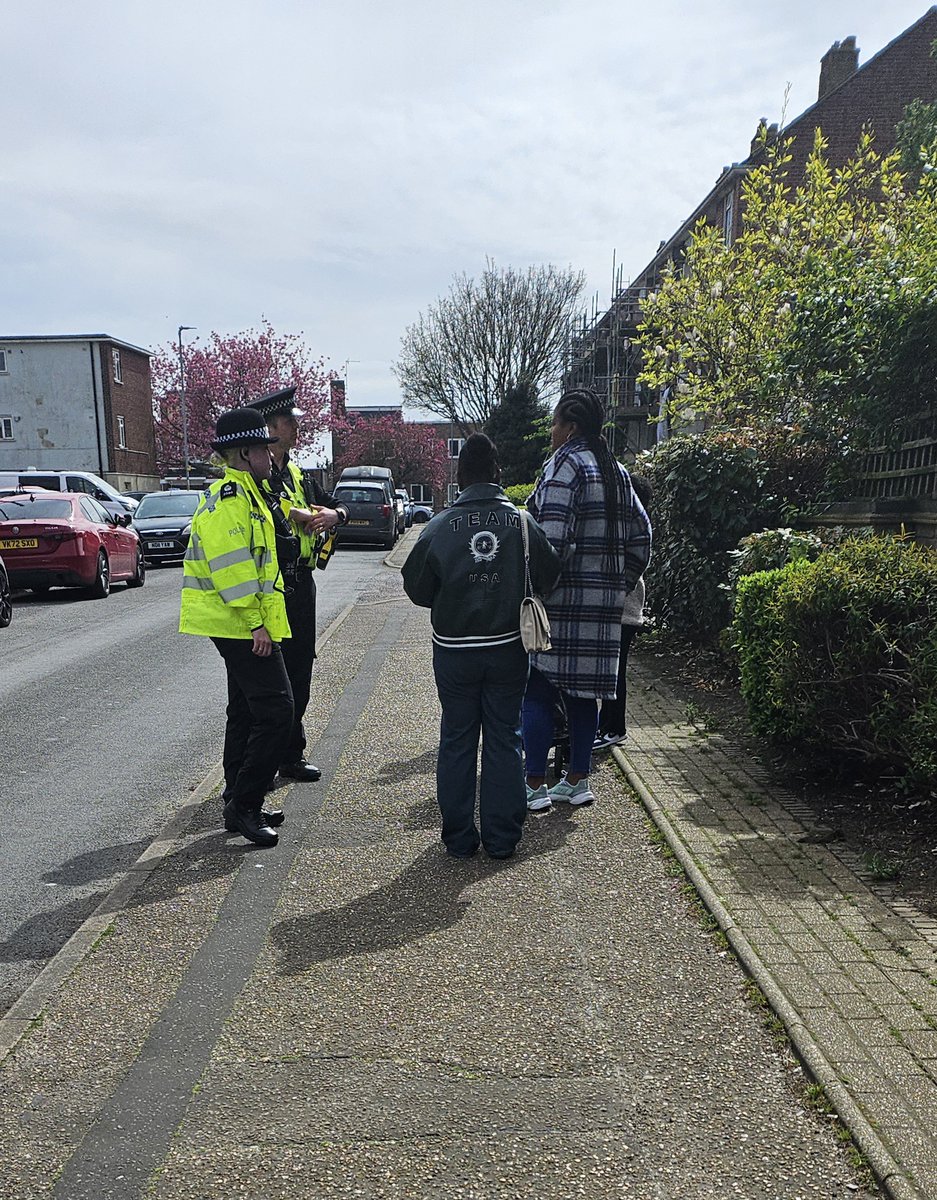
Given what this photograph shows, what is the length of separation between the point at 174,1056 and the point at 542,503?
2980mm

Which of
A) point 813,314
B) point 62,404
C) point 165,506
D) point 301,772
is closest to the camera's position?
point 301,772

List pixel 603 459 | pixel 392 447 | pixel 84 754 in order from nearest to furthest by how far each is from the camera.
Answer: pixel 603 459 → pixel 84 754 → pixel 392 447

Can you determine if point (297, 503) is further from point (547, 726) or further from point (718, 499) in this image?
point (718, 499)

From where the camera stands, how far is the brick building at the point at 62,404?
49594mm

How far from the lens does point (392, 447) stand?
77.5 meters

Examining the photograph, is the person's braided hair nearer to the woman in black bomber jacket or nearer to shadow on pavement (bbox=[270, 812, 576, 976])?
the woman in black bomber jacket

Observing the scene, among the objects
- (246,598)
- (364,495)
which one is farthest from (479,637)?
(364,495)

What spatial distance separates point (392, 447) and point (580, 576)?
7359 centimetres

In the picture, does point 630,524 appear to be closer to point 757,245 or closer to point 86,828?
point 86,828

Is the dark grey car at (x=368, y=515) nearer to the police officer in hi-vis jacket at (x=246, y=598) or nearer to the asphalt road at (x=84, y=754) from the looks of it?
the asphalt road at (x=84, y=754)

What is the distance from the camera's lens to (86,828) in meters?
5.21

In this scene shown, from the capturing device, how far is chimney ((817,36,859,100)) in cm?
3412

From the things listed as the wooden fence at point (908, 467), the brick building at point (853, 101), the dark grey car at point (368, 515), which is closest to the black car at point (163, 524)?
the dark grey car at point (368, 515)

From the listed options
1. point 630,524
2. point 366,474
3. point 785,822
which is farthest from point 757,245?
point 366,474
